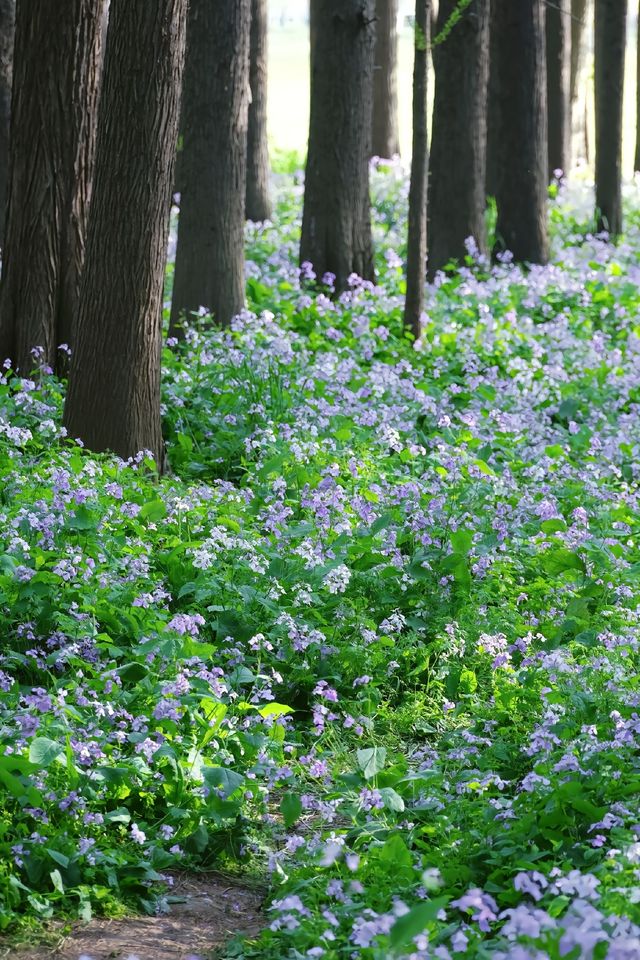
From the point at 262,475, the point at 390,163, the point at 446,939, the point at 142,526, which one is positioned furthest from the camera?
the point at 390,163

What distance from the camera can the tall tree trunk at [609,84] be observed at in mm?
14758

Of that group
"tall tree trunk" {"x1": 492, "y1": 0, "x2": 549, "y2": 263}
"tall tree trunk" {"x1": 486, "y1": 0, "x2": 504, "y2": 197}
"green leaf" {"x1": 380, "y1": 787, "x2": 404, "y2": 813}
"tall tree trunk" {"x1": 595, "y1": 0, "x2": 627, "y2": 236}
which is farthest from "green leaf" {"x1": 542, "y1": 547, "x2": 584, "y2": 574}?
"tall tree trunk" {"x1": 595, "y1": 0, "x2": 627, "y2": 236}

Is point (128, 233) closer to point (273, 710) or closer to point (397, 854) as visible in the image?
point (273, 710)

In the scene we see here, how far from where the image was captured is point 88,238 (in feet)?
21.9

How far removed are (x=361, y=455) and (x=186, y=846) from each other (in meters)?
3.28

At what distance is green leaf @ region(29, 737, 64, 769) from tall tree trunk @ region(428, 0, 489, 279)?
9.80 meters

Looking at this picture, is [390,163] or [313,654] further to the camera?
[390,163]

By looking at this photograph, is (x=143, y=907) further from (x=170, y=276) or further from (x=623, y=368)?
(x=170, y=276)

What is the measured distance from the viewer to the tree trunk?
22.3m

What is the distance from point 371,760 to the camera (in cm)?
423

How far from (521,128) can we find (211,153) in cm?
552

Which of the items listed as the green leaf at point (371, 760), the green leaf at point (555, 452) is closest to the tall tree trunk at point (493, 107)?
the green leaf at point (555, 452)

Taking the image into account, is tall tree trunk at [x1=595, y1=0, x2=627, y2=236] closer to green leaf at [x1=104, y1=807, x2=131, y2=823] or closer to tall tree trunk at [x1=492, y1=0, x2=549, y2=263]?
tall tree trunk at [x1=492, y1=0, x2=549, y2=263]

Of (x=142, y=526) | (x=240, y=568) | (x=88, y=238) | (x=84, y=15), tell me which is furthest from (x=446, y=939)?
(x=84, y=15)
